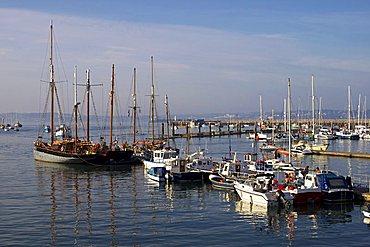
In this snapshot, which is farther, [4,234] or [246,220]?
[246,220]

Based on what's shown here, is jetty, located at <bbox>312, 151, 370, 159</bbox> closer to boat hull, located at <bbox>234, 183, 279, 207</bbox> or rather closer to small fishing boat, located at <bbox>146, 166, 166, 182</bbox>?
small fishing boat, located at <bbox>146, 166, 166, 182</bbox>

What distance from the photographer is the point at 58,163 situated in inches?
3152

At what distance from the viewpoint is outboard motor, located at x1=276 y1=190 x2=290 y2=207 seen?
134ft

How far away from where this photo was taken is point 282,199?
41000 millimetres

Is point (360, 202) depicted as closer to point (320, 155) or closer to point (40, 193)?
point (40, 193)

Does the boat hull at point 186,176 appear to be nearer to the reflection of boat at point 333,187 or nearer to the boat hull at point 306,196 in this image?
the reflection of boat at point 333,187

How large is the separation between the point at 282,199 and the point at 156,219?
1002 cm

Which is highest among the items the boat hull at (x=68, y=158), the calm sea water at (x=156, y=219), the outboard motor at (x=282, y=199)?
the boat hull at (x=68, y=158)

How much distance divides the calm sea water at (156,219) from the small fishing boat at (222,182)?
0.91 metres

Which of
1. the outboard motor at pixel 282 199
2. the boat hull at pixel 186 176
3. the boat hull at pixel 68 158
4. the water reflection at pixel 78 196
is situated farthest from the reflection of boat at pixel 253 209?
the boat hull at pixel 68 158

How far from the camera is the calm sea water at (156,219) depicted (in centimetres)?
3228

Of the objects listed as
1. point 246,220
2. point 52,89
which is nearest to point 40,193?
point 246,220

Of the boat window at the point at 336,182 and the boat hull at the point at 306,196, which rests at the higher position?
the boat window at the point at 336,182

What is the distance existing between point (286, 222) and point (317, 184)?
702 centimetres
